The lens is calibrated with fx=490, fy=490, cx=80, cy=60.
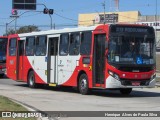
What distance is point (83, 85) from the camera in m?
22.5

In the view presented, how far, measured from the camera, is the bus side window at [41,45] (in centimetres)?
2645

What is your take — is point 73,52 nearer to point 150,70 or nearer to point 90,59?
point 90,59

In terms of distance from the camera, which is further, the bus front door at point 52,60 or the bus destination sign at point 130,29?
the bus front door at point 52,60

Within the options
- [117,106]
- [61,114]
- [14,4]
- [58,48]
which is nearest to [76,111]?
[61,114]

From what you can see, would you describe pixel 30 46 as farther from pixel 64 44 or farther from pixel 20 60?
pixel 64 44

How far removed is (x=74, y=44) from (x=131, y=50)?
3279mm

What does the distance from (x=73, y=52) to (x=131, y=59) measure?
343 cm

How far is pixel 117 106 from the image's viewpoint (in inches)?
669

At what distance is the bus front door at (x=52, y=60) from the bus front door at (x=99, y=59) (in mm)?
3930

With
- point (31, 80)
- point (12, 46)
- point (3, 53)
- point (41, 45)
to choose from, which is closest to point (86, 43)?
point (41, 45)

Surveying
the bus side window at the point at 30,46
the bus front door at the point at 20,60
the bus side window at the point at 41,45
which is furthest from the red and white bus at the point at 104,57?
the bus front door at the point at 20,60

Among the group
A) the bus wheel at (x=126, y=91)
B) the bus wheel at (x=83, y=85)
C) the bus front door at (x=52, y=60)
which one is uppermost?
the bus front door at (x=52, y=60)

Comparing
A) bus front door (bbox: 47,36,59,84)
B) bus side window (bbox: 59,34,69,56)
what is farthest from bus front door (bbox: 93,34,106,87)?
bus front door (bbox: 47,36,59,84)

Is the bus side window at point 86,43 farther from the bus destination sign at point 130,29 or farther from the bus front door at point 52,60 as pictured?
the bus front door at point 52,60
